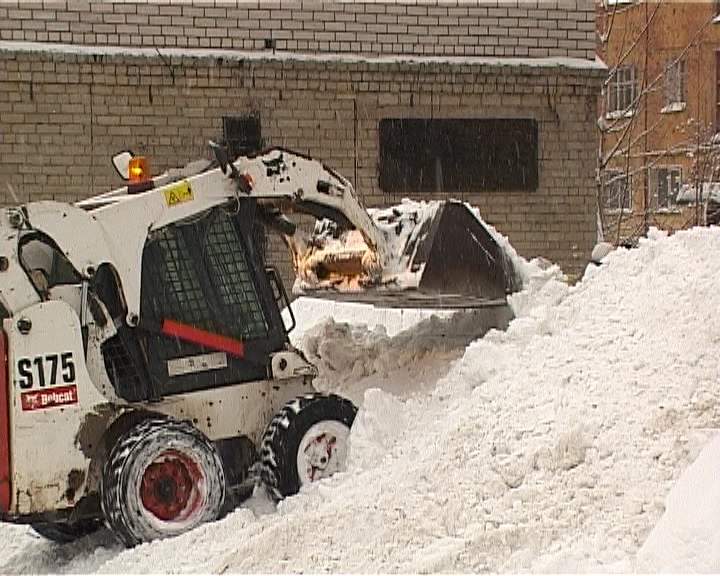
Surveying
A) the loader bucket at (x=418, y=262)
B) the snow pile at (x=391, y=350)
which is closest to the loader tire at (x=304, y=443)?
the snow pile at (x=391, y=350)

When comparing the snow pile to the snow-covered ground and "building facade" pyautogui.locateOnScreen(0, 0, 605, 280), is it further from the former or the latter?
"building facade" pyautogui.locateOnScreen(0, 0, 605, 280)

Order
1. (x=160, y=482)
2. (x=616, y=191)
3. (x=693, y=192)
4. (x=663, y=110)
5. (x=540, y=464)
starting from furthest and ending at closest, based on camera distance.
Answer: (x=663, y=110) → (x=616, y=191) → (x=693, y=192) → (x=160, y=482) → (x=540, y=464)

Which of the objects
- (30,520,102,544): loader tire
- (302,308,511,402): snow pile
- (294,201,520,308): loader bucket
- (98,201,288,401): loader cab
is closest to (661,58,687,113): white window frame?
(302,308,511,402): snow pile

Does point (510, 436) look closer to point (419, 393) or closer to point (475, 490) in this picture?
point (475, 490)

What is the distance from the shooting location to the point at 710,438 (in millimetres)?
5531

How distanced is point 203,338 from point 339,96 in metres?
8.84

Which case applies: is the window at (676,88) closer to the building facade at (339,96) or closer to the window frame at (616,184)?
the window frame at (616,184)

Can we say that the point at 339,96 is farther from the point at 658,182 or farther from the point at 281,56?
the point at 658,182

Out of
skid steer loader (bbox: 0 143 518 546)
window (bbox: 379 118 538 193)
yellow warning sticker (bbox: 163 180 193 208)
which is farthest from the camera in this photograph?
window (bbox: 379 118 538 193)

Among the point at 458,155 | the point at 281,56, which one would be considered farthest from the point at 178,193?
the point at 458,155

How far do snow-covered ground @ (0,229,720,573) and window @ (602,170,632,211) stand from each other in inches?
614

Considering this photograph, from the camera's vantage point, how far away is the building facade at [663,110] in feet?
81.1

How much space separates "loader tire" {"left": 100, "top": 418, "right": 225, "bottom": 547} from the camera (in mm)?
6312

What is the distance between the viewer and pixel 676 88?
103 feet
